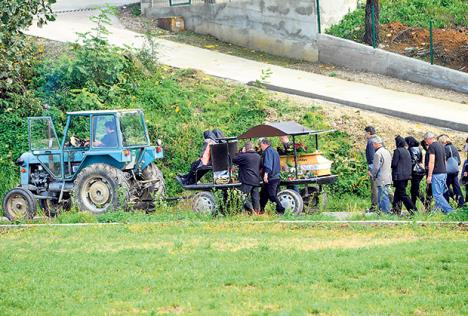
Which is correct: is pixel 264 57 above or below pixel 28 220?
above

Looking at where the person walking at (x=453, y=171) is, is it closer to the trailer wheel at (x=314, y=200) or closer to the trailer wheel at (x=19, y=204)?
the trailer wheel at (x=314, y=200)

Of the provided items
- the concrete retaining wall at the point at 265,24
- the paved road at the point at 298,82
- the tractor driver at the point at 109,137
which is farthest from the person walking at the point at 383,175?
the concrete retaining wall at the point at 265,24

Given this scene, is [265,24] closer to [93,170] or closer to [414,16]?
[414,16]

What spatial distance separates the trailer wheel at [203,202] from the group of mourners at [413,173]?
3145 mm

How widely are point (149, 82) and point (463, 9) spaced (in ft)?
31.3

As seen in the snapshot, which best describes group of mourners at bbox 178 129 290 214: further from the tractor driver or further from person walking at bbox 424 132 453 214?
person walking at bbox 424 132 453 214

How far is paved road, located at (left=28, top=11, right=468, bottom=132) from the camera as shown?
28.3m

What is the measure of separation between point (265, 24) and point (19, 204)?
453 inches

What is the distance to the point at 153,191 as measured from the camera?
80.1 ft

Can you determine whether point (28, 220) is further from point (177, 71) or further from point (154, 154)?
point (177, 71)

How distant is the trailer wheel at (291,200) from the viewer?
23.1 m

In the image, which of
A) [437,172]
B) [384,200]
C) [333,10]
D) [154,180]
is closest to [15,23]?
[154,180]

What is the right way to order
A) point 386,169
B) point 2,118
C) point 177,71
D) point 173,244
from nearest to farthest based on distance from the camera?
Result: 1. point 173,244
2. point 386,169
3. point 2,118
4. point 177,71

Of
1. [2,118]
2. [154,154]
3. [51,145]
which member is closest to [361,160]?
[154,154]
